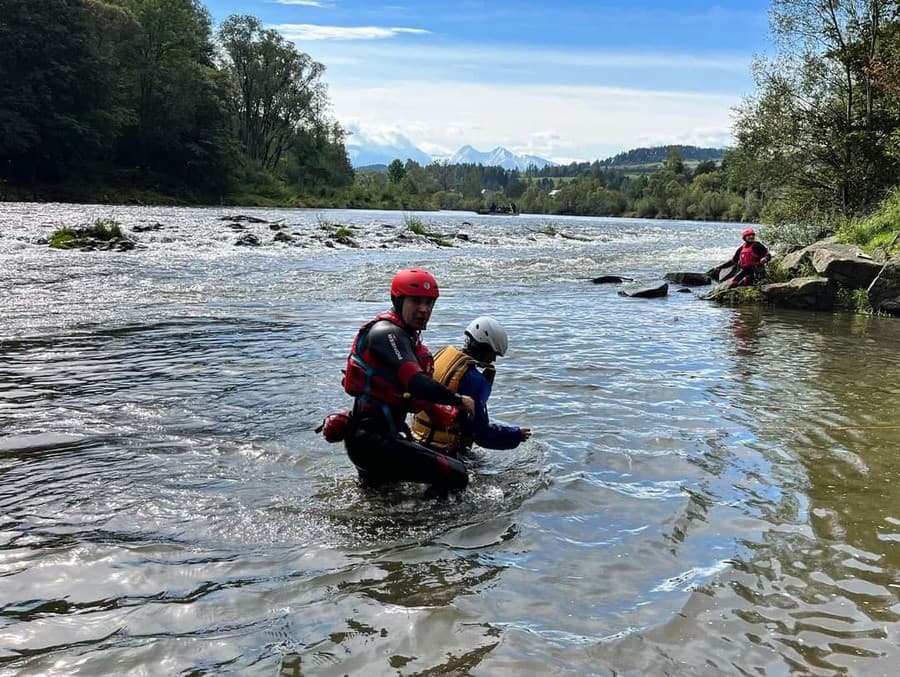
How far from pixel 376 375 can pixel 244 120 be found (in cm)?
9587

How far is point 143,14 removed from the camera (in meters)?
70.4

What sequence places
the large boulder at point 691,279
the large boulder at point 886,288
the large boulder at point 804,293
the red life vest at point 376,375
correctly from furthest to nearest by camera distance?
the large boulder at point 691,279
the large boulder at point 804,293
the large boulder at point 886,288
the red life vest at point 376,375

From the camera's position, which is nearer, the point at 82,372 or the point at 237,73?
the point at 82,372

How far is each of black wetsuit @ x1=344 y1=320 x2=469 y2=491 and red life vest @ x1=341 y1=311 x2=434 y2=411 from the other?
52 mm

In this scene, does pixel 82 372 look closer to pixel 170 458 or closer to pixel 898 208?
pixel 170 458

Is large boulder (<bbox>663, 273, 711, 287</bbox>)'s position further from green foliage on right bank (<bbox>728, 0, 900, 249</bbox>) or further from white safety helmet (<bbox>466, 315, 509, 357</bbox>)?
white safety helmet (<bbox>466, 315, 509, 357</bbox>)

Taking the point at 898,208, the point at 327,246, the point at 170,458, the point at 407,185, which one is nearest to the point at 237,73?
the point at 407,185

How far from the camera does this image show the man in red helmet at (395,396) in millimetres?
5324

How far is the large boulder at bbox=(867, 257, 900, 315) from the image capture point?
16969 mm

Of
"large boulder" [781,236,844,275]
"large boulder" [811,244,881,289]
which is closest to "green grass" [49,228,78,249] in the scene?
"large boulder" [781,236,844,275]

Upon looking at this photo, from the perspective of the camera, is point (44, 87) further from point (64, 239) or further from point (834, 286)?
point (834, 286)

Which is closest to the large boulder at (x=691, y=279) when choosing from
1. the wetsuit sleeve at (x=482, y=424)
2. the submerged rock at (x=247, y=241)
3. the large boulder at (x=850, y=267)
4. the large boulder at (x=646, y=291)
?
the large boulder at (x=646, y=291)

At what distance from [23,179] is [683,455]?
207 ft

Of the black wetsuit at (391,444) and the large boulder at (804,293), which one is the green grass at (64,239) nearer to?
the black wetsuit at (391,444)
